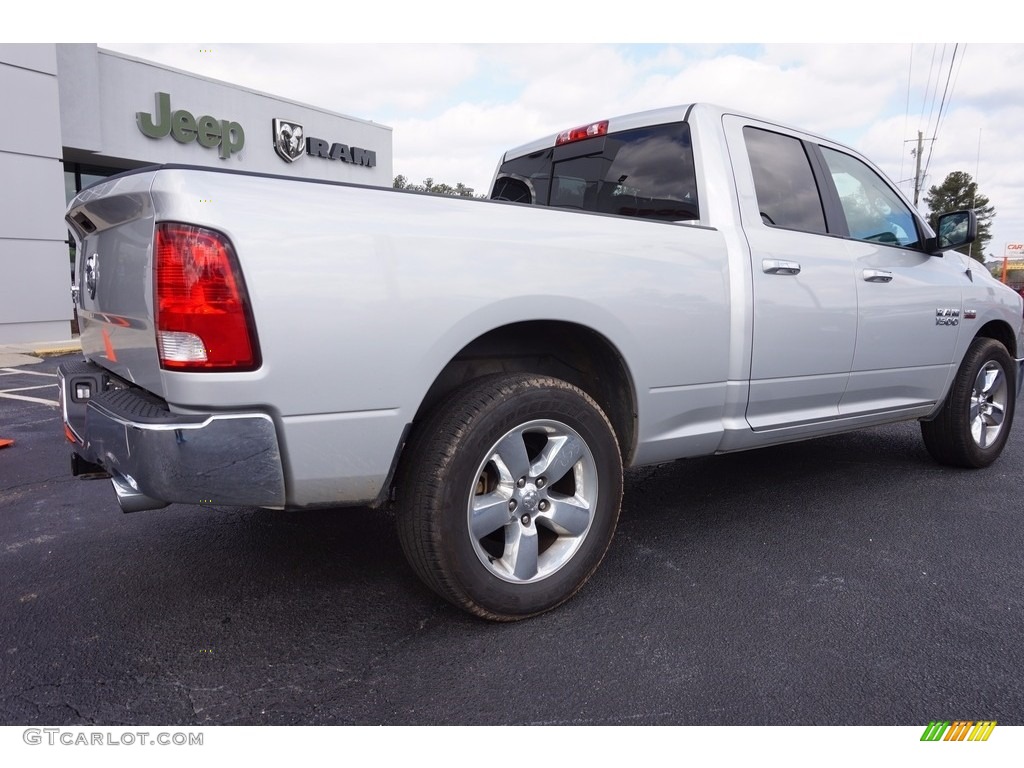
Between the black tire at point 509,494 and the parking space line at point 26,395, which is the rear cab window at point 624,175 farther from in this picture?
the parking space line at point 26,395

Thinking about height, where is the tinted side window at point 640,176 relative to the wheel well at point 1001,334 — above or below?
above

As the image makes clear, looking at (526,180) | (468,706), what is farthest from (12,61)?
(468,706)

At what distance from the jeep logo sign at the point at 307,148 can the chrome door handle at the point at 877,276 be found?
56.3 ft

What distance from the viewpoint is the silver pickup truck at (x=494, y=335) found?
195cm

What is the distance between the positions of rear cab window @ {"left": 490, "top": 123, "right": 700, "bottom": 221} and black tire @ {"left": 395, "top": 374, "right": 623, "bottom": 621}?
1146mm

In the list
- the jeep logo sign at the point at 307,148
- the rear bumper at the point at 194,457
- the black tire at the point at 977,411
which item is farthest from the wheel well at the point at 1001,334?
the jeep logo sign at the point at 307,148

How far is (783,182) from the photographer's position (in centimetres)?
343

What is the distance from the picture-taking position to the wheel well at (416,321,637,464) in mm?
2553

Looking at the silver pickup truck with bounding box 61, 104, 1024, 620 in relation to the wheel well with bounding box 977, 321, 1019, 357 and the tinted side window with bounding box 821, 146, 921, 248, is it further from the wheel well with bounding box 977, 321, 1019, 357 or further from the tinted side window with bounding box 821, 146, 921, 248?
the wheel well with bounding box 977, 321, 1019, 357

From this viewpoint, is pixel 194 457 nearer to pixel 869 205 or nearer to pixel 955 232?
pixel 869 205

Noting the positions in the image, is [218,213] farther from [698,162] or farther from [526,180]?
[526,180]

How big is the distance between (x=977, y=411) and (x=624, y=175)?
2873 mm
